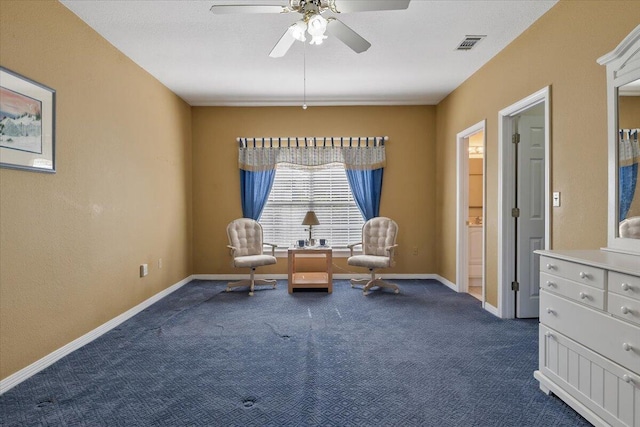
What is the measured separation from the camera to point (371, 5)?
215cm

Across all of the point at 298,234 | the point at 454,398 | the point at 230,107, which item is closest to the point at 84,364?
the point at 454,398

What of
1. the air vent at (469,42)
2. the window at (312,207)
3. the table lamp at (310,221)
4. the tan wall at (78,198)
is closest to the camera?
the tan wall at (78,198)

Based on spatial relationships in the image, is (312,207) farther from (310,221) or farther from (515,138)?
(515,138)

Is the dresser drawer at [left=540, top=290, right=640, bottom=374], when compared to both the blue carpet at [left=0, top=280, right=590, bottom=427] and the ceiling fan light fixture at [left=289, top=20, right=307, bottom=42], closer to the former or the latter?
the blue carpet at [left=0, top=280, right=590, bottom=427]

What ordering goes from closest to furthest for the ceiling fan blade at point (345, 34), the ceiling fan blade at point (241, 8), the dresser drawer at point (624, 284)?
1. the dresser drawer at point (624, 284)
2. the ceiling fan blade at point (241, 8)
3. the ceiling fan blade at point (345, 34)

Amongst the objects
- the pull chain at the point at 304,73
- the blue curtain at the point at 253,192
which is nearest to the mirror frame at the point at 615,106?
the pull chain at the point at 304,73

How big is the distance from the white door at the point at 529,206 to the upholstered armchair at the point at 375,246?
1556 millimetres

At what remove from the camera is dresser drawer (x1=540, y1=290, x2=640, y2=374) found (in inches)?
65.0

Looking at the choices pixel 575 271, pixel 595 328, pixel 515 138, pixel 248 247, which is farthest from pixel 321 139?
pixel 595 328

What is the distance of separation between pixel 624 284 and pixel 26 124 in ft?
11.8

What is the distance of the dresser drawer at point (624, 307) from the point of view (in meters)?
1.63

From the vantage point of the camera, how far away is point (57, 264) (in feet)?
9.29

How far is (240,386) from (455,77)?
4.20m

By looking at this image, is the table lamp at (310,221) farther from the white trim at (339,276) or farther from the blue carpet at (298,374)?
the blue carpet at (298,374)
